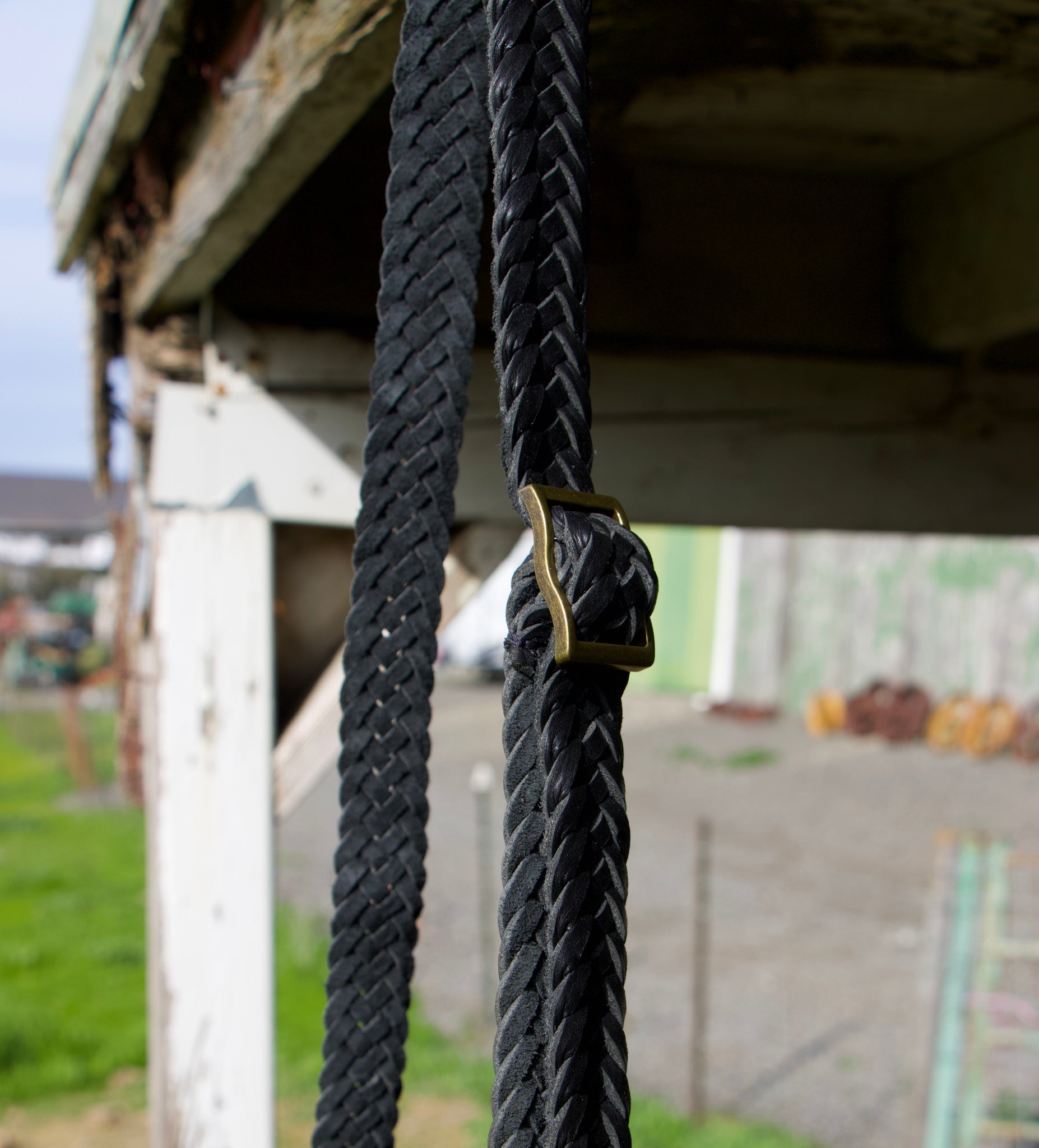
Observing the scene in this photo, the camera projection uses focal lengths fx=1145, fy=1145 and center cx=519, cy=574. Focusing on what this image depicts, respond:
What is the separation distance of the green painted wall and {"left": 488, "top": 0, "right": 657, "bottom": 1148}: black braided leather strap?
15.3 meters

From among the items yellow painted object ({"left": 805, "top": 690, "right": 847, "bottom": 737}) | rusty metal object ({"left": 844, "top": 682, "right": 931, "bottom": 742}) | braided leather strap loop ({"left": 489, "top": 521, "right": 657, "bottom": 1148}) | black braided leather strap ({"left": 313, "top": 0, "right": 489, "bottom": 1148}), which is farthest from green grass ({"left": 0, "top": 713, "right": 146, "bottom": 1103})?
rusty metal object ({"left": 844, "top": 682, "right": 931, "bottom": 742})

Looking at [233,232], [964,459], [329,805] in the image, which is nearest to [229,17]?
[233,232]

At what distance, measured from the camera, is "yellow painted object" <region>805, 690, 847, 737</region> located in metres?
13.2

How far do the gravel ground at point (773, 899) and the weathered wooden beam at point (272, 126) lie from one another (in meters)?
4.02

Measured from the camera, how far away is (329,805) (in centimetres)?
1174

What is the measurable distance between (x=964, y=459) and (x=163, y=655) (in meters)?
1.38

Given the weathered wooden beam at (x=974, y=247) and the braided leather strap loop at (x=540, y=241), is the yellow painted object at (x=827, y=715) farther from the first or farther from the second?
the braided leather strap loop at (x=540, y=241)

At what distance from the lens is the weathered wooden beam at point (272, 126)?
0.94 m

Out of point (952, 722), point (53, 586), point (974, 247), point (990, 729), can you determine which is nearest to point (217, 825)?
point (974, 247)

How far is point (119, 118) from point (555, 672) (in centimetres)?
122

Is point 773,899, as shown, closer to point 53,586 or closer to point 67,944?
point 67,944

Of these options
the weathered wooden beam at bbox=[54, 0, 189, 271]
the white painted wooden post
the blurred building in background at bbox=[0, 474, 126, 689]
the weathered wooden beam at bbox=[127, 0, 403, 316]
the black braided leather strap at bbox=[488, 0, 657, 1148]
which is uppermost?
the weathered wooden beam at bbox=[54, 0, 189, 271]

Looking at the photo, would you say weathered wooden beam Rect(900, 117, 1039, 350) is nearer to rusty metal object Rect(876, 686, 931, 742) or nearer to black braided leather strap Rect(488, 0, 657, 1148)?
black braided leather strap Rect(488, 0, 657, 1148)

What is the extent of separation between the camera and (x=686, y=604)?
1647 centimetres
